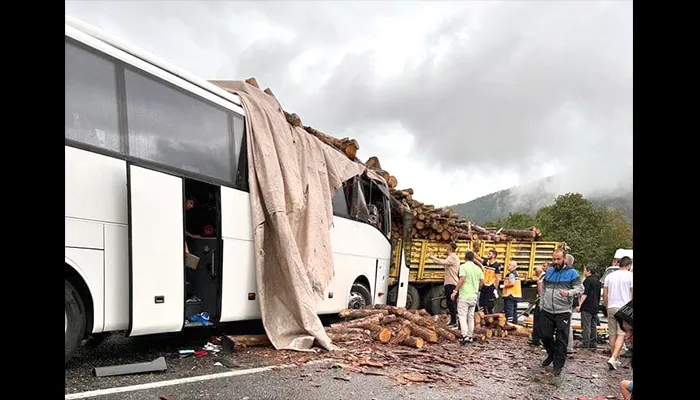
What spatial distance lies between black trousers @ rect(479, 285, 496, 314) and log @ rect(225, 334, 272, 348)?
7.92 metres

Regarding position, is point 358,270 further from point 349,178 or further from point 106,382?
point 106,382

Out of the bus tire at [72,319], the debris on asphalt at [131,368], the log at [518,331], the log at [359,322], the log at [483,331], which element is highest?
the bus tire at [72,319]

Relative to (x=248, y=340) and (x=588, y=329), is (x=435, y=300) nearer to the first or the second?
(x=588, y=329)

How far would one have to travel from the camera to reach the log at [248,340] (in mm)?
6961

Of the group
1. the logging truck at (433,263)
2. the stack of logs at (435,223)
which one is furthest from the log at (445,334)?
the stack of logs at (435,223)

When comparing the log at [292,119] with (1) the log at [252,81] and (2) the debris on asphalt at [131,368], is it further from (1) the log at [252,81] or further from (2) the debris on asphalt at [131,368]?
(2) the debris on asphalt at [131,368]

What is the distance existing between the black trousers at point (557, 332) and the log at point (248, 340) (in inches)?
154

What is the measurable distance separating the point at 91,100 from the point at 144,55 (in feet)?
3.22

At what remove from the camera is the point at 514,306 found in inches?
531

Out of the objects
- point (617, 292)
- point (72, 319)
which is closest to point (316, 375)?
point (72, 319)

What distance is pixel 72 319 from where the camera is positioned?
16.2 ft

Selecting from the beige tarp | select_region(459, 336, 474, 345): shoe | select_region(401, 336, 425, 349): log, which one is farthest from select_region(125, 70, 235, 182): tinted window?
select_region(459, 336, 474, 345): shoe

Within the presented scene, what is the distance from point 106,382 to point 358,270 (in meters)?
5.68
